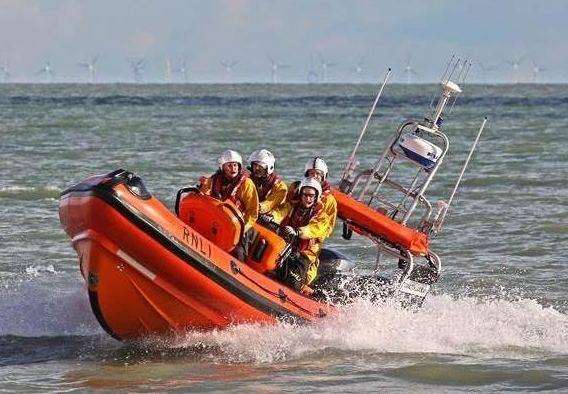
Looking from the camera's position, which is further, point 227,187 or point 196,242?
point 227,187

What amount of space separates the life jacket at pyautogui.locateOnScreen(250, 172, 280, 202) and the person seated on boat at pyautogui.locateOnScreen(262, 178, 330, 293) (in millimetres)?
207

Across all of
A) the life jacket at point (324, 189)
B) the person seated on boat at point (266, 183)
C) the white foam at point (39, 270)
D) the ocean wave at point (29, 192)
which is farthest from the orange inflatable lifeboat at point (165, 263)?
the ocean wave at point (29, 192)

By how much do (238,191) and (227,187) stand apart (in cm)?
10

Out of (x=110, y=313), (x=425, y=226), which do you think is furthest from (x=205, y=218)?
(x=425, y=226)

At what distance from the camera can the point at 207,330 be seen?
438 inches

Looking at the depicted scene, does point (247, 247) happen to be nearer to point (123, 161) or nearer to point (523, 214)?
point (523, 214)

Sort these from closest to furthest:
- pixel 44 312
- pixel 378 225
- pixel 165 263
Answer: pixel 165 263 → pixel 378 225 → pixel 44 312

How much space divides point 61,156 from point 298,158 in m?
5.38

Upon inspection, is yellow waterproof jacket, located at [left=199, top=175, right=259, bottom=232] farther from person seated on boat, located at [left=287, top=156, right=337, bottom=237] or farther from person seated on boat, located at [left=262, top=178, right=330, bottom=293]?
person seated on boat, located at [left=287, top=156, right=337, bottom=237]

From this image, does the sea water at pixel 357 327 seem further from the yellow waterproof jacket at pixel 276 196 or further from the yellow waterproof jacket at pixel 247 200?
the yellow waterproof jacket at pixel 276 196

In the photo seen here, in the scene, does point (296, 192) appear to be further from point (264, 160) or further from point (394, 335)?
point (394, 335)

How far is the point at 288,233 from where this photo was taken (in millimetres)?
11422

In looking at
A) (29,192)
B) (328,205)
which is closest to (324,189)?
(328,205)

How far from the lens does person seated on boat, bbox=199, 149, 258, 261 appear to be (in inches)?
448
